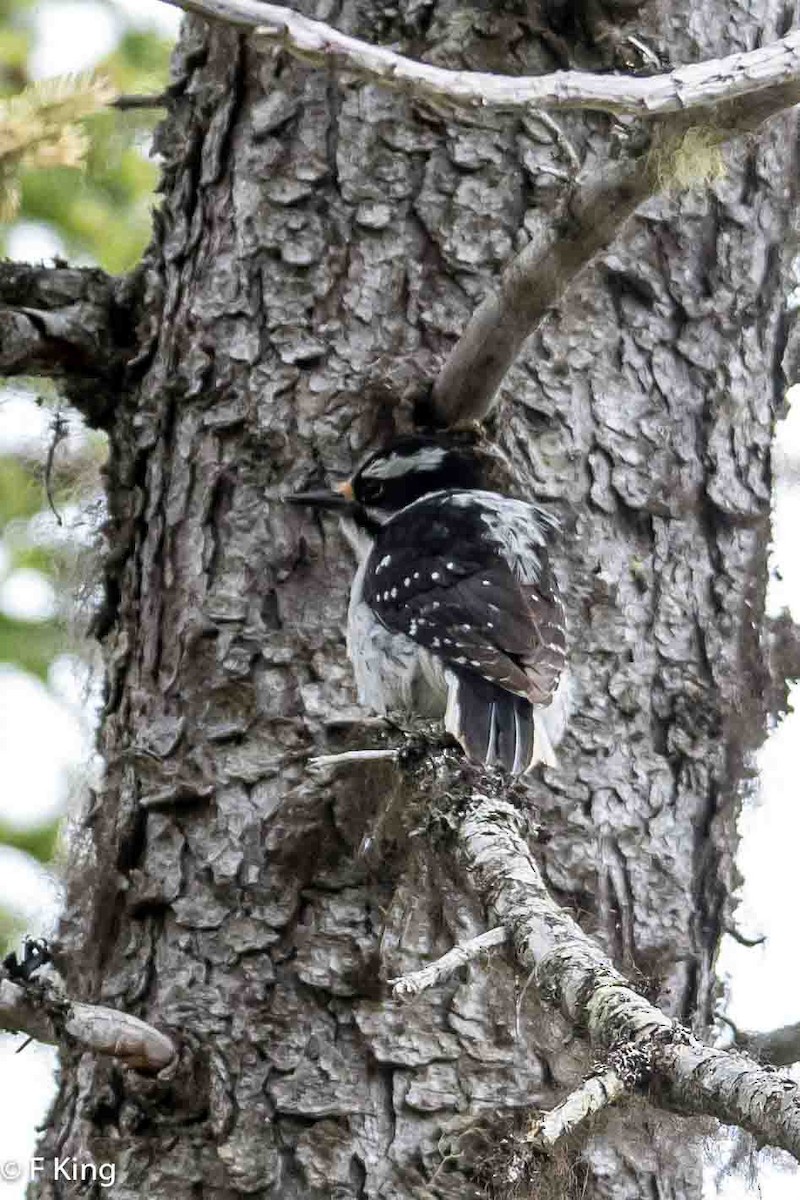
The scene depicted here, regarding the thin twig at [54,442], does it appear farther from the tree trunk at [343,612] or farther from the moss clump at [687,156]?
the moss clump at [687,156]

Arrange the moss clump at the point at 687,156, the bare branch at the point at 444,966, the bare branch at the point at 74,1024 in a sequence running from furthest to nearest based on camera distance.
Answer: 1. the bare branch at the point at 74,1024
2. the moss clump at the point at 687,156
3. the bare branch at the point at 444,966

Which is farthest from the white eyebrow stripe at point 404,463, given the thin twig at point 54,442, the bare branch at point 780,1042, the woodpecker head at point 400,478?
the bare branch at point 780,1042

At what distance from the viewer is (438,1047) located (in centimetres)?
303

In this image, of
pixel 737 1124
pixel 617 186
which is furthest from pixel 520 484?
pixel 737 1124

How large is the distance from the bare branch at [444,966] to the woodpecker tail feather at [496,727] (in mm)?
966

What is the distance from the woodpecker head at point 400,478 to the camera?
3467 mm

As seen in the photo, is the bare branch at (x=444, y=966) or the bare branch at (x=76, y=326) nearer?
the bare branch at (x=444, y=966)

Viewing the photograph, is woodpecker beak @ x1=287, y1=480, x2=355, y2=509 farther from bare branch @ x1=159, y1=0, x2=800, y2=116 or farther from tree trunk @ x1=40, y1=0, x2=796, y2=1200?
bare branch @ x1=159, y1=0, x2=800, y2=116

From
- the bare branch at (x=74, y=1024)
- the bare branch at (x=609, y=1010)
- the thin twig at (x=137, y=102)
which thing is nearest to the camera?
the bare branch at (x=609, y=1010)

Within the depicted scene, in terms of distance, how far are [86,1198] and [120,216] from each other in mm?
3393

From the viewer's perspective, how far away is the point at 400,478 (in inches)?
148

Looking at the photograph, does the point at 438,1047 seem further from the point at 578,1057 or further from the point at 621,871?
the point at 621,871

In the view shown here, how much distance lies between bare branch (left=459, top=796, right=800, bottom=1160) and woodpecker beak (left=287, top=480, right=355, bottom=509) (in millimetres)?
1021

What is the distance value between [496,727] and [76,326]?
1.33m
